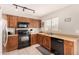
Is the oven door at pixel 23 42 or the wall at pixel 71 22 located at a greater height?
the wall at pixel 71 22

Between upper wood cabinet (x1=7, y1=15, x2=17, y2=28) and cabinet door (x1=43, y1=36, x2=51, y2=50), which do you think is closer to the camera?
upper wood cabinet (x1=7, y1=15, x2=17, y2=28)

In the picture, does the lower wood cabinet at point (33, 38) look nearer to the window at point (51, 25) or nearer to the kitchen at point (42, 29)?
the kitchen at point (42, 29)

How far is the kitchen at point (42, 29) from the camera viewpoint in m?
0.97

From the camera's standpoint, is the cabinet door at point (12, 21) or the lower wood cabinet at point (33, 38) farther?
the lower wood cabinet at point (33, 38)

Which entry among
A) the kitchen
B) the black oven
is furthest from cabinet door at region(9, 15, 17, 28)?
the black oven

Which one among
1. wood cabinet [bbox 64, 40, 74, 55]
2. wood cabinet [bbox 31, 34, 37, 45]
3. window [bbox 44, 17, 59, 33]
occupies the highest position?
window [bbox 44, 17, 59, 33]

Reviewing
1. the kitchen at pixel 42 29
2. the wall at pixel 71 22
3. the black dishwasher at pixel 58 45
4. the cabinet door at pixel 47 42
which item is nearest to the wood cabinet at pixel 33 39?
the kitchen at pixel 42 29

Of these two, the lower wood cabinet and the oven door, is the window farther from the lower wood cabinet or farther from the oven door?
the oven door

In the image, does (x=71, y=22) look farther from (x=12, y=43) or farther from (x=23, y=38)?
(x=12, y=43)

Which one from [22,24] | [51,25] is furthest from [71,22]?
[22,24]

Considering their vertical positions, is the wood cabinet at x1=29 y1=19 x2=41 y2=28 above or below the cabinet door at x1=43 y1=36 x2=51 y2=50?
above

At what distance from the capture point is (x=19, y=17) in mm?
1047

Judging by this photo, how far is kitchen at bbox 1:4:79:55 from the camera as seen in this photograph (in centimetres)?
97

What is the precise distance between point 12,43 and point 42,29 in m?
0.48
